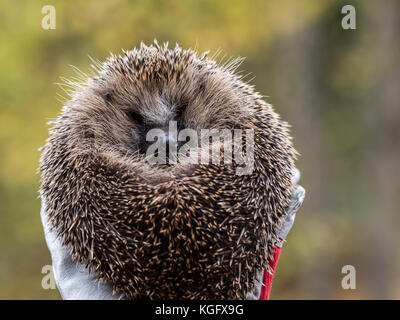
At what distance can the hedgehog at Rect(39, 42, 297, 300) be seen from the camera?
2883mm

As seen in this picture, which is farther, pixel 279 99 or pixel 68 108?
pixel 279 99

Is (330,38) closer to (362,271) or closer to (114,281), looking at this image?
(362,271)

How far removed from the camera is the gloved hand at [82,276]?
10.7 feet

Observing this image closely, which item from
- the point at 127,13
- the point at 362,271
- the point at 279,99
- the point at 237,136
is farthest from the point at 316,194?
the point at 237,136

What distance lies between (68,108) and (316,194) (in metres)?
7.44

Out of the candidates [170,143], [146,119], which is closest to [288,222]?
[170,143]

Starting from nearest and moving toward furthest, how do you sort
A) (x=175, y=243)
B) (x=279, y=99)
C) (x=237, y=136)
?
(x=175, y=243), (x=237, y=136), (x=279, y=99)

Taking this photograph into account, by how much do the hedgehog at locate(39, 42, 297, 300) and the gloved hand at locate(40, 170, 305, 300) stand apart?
161mm

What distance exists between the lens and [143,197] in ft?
9.57

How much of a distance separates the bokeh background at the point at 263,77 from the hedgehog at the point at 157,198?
508 cm
